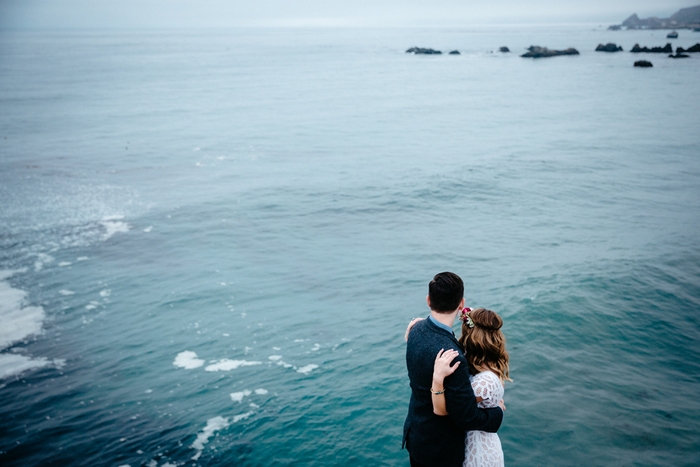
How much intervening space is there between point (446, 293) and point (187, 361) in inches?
449

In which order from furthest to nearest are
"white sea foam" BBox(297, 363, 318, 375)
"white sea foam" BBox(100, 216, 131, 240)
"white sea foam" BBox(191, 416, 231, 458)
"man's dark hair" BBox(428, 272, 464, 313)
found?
"white sea foam" BBox(100, 216, 131, 240) < "white sea foam" BBox(297, 363, 318, 375) < "white sea foam" BBox(191, 416, 231, 458) < "man's dark hair" BBox(428, 272, 464, 313)

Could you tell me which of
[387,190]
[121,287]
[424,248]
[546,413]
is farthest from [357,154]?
[546,413]

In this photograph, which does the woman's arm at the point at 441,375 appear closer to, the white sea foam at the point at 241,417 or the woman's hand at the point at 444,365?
the woman's hand at the point at 444,365

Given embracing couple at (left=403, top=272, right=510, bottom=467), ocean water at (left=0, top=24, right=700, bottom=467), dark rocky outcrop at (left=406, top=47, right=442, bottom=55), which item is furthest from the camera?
dark rocky outcrop at (left=406, top=47, right=442, bottom=55)

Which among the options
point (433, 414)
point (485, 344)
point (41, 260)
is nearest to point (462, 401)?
point (433, 414)

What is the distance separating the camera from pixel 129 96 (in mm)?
65125

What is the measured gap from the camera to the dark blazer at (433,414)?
3.60 meters

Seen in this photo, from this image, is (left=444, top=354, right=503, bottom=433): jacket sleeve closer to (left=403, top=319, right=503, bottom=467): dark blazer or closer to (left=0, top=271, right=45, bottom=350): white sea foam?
(left=403, top=319, right=503, bottom=467): dark blazer

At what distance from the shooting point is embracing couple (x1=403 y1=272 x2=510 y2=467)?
361 cm

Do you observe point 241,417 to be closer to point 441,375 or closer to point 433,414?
point 433,414

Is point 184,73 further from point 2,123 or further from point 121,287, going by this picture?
point 121,287

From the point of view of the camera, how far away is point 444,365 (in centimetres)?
351

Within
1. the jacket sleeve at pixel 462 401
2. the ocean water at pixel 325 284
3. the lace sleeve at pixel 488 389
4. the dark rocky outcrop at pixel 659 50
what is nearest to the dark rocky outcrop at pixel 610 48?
the dark rocky outcrop at pixel 659 50

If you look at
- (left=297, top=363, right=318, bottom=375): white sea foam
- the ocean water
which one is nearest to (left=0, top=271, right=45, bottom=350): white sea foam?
the ocean water
